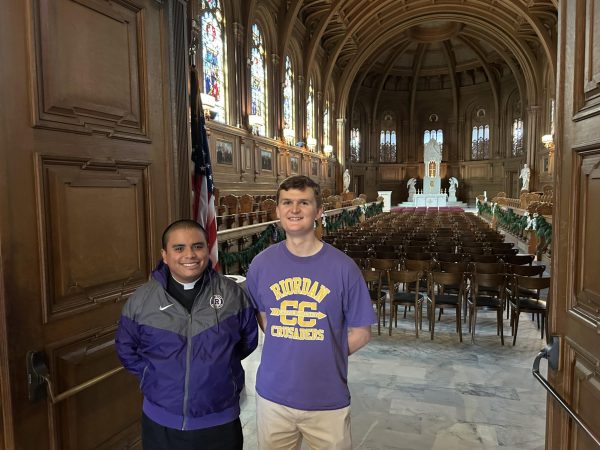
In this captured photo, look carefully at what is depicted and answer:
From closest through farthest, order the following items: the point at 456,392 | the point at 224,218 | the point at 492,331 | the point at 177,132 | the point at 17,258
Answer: the point at 17,258 < the point at 177,132 < the point at 456,392 < the point at 492,331 < the point at 224,218

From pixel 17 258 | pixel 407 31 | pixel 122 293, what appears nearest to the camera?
pixel 17 258

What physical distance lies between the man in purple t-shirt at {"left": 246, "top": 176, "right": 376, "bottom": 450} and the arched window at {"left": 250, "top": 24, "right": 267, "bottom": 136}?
1309cm

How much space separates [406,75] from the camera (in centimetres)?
3061

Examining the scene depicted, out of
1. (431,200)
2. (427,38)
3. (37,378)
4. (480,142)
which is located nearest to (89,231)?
(37,378)

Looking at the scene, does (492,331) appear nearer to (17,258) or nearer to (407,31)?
(17,258)

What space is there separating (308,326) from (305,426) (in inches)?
16.2

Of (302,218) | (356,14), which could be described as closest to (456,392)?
(302,218)

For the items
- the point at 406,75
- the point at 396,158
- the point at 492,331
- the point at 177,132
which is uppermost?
the point at 406,75

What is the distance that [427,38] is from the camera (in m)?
26.2

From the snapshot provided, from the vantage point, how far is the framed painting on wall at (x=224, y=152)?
1211 cm

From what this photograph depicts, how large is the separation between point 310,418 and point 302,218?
81 centimetres

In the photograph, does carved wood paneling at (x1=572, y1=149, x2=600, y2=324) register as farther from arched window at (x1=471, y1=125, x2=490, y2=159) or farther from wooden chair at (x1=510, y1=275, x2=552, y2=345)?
arched window at (x1=471, y1=125, x2=490, y2=159)

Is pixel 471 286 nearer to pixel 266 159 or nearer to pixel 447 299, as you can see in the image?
pixel 447 299

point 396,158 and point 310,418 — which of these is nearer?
point 310,418
